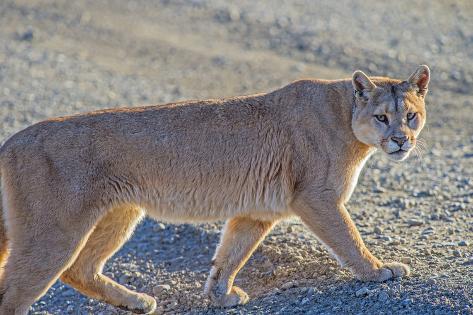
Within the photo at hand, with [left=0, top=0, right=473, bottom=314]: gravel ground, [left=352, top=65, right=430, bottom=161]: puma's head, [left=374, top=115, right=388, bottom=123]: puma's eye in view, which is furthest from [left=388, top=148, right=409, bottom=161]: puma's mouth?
[left=0, top=0, right=473, bottom=314]: gravel ground

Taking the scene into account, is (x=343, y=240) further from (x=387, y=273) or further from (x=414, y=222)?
(x=414, y=222)

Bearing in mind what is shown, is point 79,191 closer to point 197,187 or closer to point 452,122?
point 197,187

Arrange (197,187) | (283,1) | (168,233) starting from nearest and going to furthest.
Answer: (197,187)
(168,233)
(283,1)

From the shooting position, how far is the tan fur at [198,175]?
7.99 m

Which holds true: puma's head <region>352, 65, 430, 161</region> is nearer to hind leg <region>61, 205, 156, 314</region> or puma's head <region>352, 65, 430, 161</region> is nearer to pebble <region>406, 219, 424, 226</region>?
pebble <region>406, 219, 424, 226</region>

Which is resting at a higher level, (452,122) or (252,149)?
(252,149)

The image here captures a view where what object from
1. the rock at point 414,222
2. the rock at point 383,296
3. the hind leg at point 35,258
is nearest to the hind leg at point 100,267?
the hind leg at point 35,258

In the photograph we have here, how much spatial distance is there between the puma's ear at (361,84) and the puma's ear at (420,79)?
449mm

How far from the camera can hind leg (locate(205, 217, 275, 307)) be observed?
8.97 m

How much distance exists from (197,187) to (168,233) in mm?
2294

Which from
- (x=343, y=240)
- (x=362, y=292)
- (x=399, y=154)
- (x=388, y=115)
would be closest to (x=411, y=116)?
(x=388, y=115)

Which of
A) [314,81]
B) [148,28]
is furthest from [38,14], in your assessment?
[314,81]

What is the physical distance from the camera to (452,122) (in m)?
16.4

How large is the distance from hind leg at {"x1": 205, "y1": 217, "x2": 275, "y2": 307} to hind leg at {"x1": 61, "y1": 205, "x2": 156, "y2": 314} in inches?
26.7
